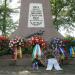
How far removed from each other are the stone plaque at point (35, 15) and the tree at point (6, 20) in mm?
14723

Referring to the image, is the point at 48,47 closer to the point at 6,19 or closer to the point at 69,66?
the point at 69,66

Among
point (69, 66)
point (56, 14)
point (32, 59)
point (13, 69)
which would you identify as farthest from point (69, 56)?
point (56, 14)

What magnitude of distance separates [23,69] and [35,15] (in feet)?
13.9

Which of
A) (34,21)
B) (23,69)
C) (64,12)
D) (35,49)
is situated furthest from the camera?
(64,12)

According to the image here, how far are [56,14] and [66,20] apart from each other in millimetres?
1325

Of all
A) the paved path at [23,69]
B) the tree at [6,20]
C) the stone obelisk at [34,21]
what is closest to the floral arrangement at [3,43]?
the paved path at [23,69]

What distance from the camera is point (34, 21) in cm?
1850

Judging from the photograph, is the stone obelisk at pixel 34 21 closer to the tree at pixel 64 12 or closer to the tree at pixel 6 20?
the tree at pixel 6 20

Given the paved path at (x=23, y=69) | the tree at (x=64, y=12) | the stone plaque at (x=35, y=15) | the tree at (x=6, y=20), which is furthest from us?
the tree at (x=64, y=12)

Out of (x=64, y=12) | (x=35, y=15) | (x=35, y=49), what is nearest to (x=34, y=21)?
(x=35, y=15)

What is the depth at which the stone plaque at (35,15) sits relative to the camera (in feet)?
60.7

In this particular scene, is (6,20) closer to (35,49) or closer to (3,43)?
(3,43)

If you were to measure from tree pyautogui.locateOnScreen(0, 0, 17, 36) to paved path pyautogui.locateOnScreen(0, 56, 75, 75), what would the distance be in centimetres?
1734

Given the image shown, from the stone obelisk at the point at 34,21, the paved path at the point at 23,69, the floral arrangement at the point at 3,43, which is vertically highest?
the stone obelisk at the point at 34,21
